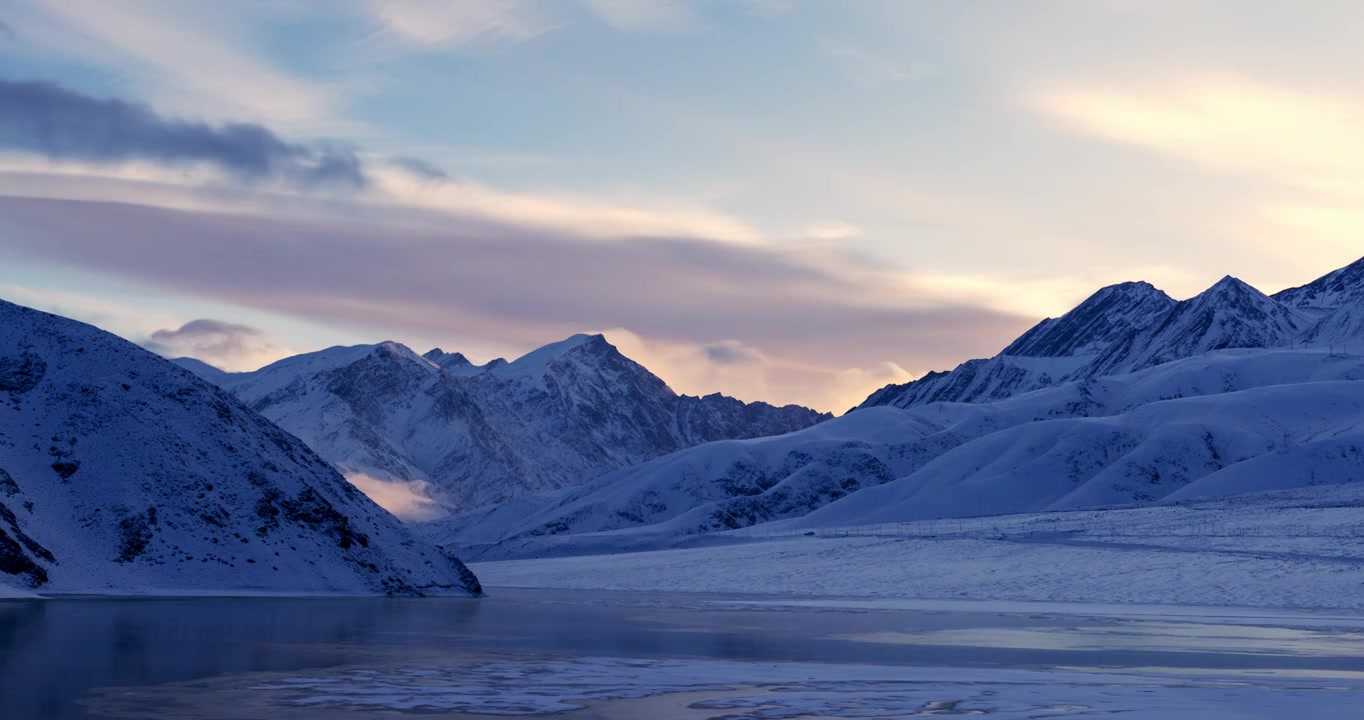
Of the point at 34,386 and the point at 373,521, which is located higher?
the point at 34,386

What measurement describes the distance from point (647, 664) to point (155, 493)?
42.4 metres

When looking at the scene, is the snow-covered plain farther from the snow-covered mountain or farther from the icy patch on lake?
the icy patch on lake

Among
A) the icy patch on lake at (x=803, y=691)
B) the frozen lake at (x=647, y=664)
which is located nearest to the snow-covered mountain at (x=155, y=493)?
the frozen lake at (x=647, y=664)

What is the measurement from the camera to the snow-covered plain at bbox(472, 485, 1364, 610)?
252ft

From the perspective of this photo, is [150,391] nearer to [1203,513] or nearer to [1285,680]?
[1285,680]

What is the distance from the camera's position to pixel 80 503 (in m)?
69.4

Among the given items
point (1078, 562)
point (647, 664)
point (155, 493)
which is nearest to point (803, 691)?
point (647, 664)

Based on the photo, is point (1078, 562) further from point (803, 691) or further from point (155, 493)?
point (803, 691)

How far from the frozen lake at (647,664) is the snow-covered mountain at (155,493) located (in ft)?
25.3

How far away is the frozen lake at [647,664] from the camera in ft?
91.8

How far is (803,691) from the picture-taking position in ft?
103

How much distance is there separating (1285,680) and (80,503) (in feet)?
187

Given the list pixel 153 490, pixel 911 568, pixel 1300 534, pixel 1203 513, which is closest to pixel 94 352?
pixel 153 490

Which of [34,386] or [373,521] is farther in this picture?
[373,521]
